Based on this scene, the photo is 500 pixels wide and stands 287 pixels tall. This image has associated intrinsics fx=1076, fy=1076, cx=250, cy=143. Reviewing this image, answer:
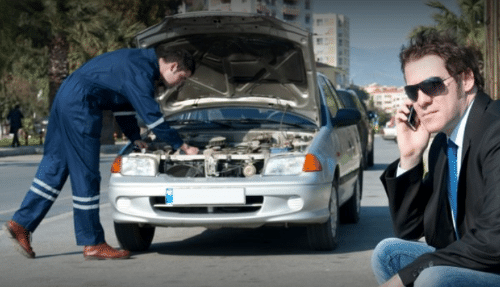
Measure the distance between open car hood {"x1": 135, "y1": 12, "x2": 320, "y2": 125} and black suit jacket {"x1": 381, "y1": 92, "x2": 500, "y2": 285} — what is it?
5.61 metres

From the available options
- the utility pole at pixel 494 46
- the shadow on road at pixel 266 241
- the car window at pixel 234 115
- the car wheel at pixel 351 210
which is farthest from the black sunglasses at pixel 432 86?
the utility pole at pixel 494 46

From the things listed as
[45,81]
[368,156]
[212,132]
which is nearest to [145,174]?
[212,132]

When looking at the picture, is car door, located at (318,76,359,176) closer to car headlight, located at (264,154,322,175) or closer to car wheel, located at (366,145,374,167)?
car headlight, located at (264,154,322,175)

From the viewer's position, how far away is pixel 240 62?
10117 millimetres

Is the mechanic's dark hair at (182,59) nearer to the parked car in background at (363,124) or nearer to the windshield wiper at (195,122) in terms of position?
the windshield wiper at (195,122)

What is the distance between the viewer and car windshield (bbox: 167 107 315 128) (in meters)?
9.84

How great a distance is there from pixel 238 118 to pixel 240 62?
528 millimetres

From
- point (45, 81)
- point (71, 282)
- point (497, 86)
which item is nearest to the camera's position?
point (71, 282)

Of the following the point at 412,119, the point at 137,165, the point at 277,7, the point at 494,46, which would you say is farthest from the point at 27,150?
the point at 277,7

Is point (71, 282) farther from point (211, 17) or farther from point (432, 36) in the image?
point (432, 36)

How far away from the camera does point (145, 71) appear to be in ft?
27.3

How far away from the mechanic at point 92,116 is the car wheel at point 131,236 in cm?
28

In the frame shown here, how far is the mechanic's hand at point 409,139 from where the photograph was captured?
3.41m

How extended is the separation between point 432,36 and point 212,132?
6.50 meters
